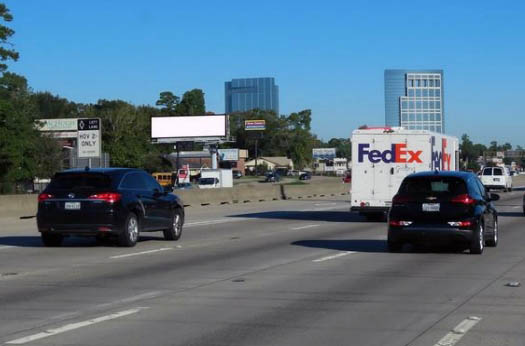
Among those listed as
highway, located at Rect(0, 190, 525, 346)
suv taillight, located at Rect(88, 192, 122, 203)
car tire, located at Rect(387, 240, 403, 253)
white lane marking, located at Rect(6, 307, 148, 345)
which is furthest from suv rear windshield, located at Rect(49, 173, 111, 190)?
white lane marking, located at Rect(6, 307, 148, 345)

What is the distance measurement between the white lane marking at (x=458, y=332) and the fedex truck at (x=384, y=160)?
57.3ft

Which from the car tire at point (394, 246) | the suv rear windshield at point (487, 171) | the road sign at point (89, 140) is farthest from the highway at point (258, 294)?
the suv rear windshield at point (487, 171)

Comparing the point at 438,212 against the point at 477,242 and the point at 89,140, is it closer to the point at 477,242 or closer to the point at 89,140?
the point at 477,242

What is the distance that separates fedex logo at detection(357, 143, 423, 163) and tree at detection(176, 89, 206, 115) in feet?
436

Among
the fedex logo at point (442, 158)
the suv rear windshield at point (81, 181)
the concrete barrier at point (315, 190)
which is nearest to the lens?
the suv rear windshield at point (81, 181)

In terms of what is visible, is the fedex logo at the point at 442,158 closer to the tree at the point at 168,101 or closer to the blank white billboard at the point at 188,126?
the blank white billboard at the point at 188,126

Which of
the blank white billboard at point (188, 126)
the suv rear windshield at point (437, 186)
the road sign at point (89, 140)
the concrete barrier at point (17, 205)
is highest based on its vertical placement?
the blank white billboard at point (188, 126)

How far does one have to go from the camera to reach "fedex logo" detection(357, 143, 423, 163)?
2714 cm

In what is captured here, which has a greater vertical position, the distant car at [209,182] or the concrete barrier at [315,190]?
the distant car at [209,182]

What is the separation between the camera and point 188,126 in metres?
99.8

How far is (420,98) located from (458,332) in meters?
70.4

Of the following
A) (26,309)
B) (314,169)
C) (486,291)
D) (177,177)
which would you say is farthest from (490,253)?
(314,169)

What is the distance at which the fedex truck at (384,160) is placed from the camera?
2712cm

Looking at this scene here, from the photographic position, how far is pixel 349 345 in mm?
Result: 8375
